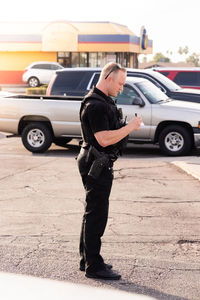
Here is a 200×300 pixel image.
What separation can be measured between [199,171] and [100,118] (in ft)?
20.2

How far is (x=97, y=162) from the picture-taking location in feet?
15.8

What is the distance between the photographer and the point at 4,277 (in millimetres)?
1696

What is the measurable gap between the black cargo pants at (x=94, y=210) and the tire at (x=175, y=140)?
331 inches

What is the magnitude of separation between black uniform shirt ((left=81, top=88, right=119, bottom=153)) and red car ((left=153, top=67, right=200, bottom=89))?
665 inches

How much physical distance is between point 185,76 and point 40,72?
23829 mm

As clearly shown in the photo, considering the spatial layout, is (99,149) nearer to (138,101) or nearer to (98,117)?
(98,117)

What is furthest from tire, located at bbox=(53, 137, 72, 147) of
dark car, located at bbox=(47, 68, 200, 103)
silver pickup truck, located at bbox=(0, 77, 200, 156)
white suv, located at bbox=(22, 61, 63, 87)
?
white suv, located at bbox=(22, 61, 63, 87)

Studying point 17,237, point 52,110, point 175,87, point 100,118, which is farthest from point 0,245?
point 175,87

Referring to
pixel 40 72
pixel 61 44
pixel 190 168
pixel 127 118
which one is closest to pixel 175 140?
pixel 127 118

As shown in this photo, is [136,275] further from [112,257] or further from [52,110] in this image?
[52,110]

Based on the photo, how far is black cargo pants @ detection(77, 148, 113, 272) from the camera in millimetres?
4887

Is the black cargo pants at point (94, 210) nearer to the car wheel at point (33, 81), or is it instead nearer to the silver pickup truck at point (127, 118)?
the silver pickup truck at point (127, 118)

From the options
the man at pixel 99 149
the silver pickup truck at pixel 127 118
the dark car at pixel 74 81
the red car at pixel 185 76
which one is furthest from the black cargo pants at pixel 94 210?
the red car at pixel 185 76

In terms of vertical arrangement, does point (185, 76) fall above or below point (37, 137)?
above
